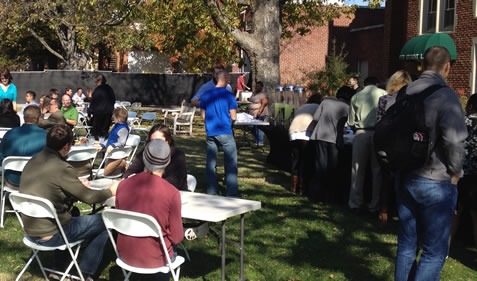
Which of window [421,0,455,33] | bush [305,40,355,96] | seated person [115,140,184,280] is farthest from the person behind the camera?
bush [305,40,355,96]

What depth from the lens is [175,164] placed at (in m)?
5.77

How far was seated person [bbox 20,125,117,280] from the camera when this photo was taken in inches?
190

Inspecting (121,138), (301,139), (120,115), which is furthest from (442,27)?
(121,138)

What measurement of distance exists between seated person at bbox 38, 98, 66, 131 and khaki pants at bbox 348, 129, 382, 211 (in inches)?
189

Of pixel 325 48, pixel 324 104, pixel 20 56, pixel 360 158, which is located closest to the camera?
pixel 360 158

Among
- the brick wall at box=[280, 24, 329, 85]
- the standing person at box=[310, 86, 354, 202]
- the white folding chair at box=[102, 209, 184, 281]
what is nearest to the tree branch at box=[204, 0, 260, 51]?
the standing person at box=[310, 86, 354, 202]

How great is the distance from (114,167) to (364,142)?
3365 mm

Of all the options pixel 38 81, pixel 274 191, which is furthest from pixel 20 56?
pixel 274 191

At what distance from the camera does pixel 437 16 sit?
24.4 m

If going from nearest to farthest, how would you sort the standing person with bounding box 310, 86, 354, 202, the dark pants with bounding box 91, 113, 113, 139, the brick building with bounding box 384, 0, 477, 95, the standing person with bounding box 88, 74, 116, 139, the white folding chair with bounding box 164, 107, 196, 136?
the standing person with bounding box 310, 86, 354, 202, the standing person with bounding box 88, 74, 116, 139, the dark pants with bounding box 91, 113, 113, 139, the white folding chair with bounding box 164, 107, 196, 136, the brick building with bounding box 384, 0, 477, 95

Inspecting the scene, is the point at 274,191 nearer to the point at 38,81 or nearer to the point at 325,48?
the point at 38,81

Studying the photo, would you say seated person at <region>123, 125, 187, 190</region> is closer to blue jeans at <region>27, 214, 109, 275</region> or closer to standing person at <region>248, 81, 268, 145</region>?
blue jeans at <region>27, 214, 109, 275</region>

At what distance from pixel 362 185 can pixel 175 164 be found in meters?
3.25

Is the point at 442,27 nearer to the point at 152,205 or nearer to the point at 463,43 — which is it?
the point at 463,43
